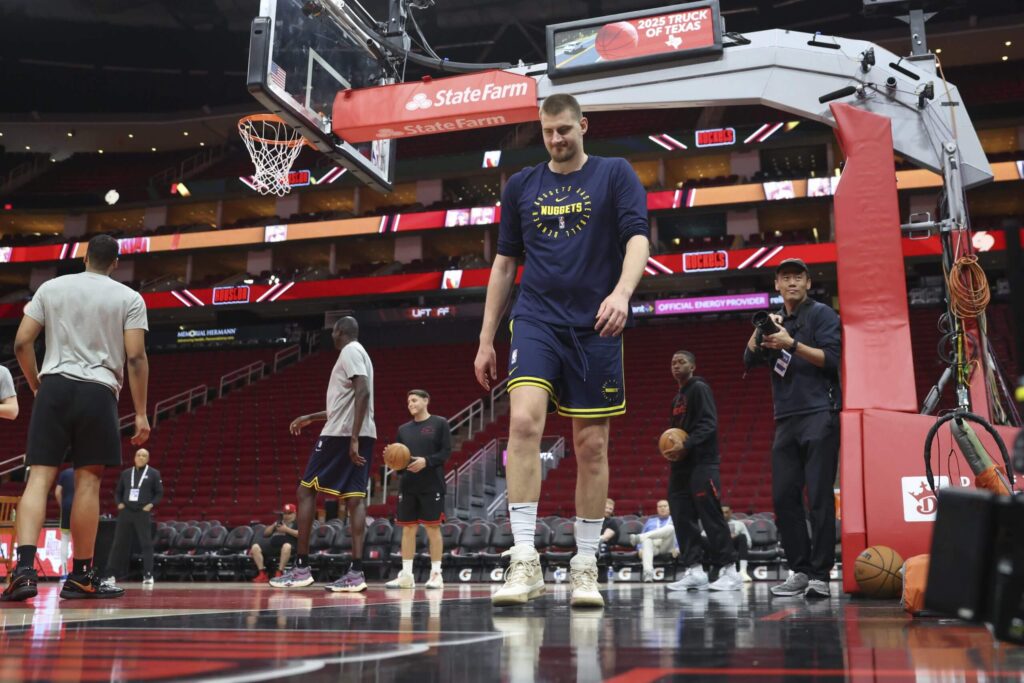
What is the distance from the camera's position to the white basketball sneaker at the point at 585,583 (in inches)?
119

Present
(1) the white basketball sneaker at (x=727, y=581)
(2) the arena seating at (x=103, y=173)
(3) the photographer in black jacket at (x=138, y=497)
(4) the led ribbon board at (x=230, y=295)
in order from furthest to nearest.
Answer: (2) the arena seating at (x=103, y=173) → (4) the led ribbon board at (x=230, y=295) → (3) the photographer in black jacket at (x=138, y=497) → (1) the white basketball sneaker at (x=727, y=581)

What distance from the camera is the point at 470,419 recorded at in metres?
18.8

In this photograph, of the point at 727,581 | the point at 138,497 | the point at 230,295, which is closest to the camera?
the point at 727,581

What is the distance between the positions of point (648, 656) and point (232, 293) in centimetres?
2508

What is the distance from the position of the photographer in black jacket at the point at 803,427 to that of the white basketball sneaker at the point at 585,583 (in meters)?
1.50

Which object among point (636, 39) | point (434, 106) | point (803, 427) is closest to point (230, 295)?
point (434, 106)

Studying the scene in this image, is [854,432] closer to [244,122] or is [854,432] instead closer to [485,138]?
[244,122]

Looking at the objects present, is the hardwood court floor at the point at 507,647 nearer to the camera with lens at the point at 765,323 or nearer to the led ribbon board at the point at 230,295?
the camera with lens at the point at 765,323

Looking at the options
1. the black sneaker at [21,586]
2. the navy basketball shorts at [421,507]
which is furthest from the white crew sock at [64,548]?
the black sneaker at [21,586]

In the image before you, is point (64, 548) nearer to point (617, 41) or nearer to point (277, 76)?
point (277, 76)

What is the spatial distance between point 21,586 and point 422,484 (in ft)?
11.3

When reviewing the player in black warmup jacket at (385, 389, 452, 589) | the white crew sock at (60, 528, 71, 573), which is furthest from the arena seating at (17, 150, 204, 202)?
the player in black warmup jacket at (385, 389, 452, 589)

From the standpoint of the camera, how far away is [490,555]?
11.2 meters

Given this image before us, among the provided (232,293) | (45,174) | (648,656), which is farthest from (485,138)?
(648,656)
